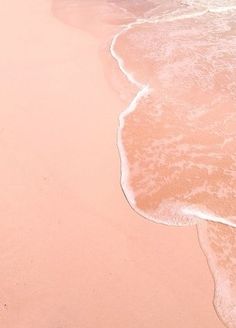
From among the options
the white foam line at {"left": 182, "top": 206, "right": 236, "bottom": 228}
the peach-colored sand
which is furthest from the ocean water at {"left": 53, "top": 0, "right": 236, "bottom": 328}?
the peach-colored sand

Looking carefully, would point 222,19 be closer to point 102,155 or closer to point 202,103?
point 202,103

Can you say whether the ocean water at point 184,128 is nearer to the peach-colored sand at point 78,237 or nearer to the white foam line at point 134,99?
the white foam line at point 134,99

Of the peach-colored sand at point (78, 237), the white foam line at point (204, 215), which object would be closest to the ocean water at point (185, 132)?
the white foam line at point (204, 215)

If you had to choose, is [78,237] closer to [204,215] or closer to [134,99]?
[204,215]

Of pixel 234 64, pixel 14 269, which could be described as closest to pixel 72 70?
pixel 234 64

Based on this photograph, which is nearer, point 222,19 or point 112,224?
point 112,224

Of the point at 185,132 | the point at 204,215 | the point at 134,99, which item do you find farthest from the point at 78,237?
the point at 134,99
